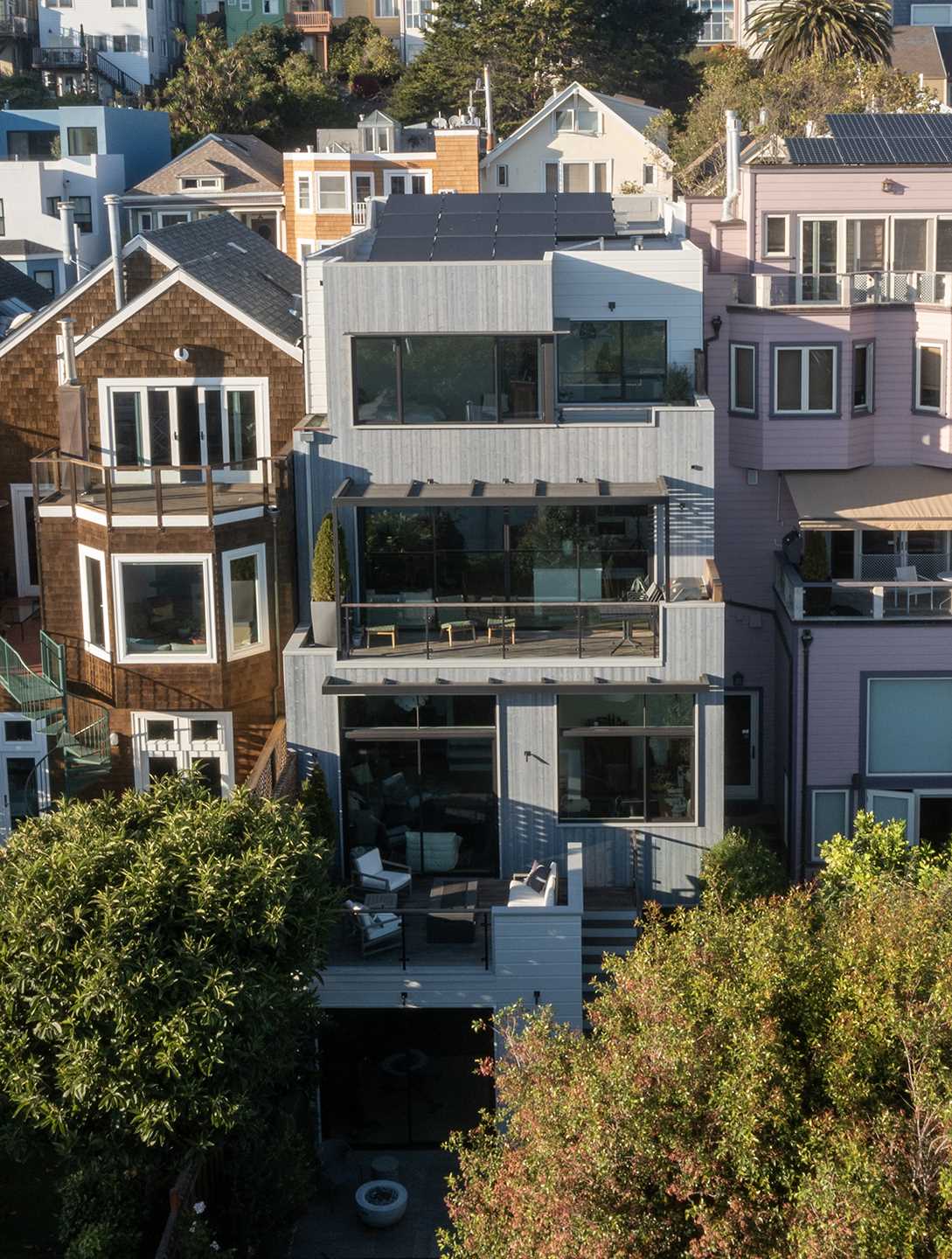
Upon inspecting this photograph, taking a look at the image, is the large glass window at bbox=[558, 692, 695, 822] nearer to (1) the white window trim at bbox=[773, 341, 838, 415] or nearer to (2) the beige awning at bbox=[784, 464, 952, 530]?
(2) the beige awning at bbox=[784, 464, 952, 530]

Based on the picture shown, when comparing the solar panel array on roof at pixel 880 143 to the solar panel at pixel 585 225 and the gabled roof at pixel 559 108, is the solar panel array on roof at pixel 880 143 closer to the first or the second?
the solar panel at pixel 585 225

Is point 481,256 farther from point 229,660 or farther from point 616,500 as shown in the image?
point 229,660

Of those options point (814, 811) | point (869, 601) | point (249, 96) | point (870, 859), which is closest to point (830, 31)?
point (869, 601)

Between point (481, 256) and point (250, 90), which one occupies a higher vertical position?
point (250, 90)

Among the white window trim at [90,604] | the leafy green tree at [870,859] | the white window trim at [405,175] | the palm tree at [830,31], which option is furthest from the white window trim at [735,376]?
the white window trim at [405,175]

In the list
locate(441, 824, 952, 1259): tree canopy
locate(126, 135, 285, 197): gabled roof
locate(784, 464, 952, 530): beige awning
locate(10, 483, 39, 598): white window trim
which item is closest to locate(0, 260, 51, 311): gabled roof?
locate(10, 483, 39, 598): white window trim

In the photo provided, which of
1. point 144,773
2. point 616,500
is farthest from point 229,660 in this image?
point 616,500
